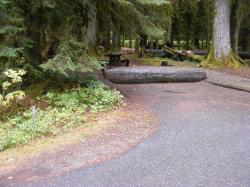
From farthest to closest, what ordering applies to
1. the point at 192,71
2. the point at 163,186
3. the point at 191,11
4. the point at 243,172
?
the point at 191,11 < the point at 192,71 < the point at 243,172 < the point at 163,186

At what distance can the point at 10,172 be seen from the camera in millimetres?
6379

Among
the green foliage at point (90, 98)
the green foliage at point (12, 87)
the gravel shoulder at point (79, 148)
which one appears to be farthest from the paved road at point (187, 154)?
the green foliage at point (12, 87)

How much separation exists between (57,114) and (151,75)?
5.67 meters

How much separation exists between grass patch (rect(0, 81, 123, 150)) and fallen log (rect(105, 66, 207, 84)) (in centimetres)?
310

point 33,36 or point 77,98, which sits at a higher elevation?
point 33,36

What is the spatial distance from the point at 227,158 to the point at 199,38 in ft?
112

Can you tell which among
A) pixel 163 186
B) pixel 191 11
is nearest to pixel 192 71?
pixel 163 186

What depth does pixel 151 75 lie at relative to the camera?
14.7 m

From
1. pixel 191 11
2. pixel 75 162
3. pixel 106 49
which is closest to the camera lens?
pixel 75 162

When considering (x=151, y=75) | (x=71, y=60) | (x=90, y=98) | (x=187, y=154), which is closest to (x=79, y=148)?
(x=187, y=154)

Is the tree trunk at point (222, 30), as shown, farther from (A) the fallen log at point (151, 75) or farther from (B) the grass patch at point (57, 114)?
(B) the grass patch at point (57, 114)

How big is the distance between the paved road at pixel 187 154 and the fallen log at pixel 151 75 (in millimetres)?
3171

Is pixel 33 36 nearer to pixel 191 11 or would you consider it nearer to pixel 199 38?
pixel 191 11

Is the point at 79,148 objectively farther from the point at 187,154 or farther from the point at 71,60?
the point at 71,60
